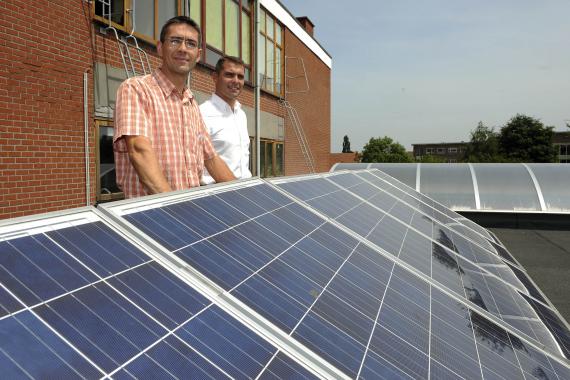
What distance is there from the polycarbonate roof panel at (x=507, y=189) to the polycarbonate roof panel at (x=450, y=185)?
1.15 ft

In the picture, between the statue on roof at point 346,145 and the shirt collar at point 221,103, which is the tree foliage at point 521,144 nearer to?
Answer: the statue on roof at point 346,145

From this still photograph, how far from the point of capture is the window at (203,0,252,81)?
44.5 feet

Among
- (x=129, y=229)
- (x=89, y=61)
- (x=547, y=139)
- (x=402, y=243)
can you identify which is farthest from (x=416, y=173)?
(x=547, y=139)

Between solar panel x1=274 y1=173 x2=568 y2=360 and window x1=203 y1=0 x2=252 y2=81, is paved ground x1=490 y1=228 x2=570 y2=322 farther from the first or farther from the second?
window x1=203 y1=0 x2=252 y2=81

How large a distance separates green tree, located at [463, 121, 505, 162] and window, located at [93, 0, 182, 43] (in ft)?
211

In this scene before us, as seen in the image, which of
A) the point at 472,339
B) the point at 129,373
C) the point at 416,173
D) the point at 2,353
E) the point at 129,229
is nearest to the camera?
the point at 2,353

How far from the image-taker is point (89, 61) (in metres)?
8.67

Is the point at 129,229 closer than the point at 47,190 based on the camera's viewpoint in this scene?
Yes

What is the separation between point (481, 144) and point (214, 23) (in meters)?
66.2

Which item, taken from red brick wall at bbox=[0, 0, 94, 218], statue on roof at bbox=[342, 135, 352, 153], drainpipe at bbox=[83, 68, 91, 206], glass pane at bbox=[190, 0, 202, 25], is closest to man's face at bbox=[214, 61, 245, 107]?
red brick wall at bbox=[0, 0, 94, 218]

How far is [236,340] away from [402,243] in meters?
2.98

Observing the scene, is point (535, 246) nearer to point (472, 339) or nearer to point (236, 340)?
point (472, 339)

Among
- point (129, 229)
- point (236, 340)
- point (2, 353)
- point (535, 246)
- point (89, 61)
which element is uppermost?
point (89, 61)

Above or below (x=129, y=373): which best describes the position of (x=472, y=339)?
below
